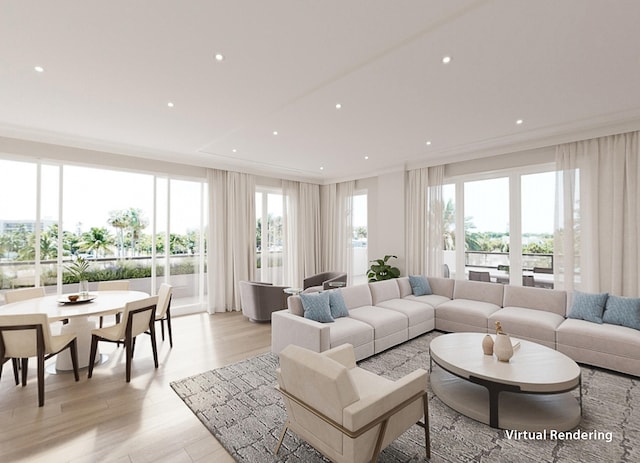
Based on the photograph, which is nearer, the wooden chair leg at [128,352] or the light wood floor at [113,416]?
the light wood floor at [113,416]

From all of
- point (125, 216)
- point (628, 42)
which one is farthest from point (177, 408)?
point (628, 42)

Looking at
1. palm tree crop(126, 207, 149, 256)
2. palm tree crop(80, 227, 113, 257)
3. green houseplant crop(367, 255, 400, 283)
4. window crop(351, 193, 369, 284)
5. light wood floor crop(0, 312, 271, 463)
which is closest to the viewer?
light wood floor crop(0, 312, 271, 463)

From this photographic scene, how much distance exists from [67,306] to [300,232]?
16.6 ft

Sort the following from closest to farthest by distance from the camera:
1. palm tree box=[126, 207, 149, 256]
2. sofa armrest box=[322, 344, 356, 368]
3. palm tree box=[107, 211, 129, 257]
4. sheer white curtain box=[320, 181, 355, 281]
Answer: sofa armrest box=[322, 344, 356, 368]
palm tree box=[107, 211, 129, 257]
palm tree box=[126, 207, 149, 256]
sheer white curtain box=[320, 181, 355, 281]

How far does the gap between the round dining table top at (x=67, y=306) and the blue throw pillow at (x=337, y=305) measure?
246 centimetres

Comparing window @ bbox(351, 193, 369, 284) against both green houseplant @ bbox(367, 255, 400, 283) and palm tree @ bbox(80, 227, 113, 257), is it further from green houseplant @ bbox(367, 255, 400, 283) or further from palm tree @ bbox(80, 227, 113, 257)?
palm tree @ bbox(80, 227, 113, 257)

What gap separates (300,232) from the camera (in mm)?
7902

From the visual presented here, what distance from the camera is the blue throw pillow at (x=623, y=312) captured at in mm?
3569

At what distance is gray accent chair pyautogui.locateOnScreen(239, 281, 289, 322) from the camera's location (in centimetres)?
539

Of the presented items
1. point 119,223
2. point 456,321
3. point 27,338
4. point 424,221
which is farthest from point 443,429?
point 119,223

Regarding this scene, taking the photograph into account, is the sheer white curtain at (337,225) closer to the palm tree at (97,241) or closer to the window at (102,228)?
the window at (102,228)

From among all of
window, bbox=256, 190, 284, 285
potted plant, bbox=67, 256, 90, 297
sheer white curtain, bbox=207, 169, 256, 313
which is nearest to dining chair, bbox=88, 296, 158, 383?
potted plant, bbox=67, 256, 90, 297

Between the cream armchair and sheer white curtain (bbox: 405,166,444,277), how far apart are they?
168 inches

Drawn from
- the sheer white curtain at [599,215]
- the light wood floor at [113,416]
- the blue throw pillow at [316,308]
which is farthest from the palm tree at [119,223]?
the sheer white curtain at [599,215]
